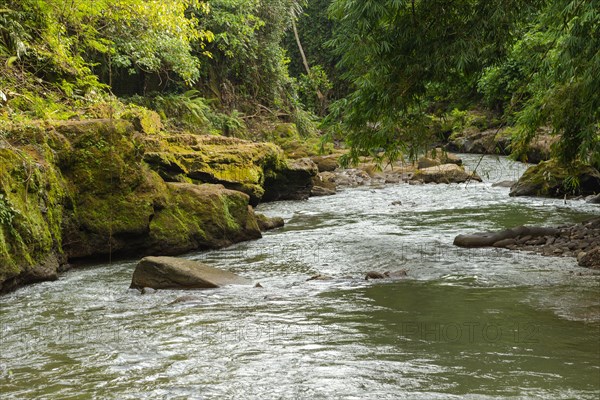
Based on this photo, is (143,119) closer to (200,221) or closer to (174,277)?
(200,221)

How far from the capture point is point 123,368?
16.2 feet

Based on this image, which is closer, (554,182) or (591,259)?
(591,259)

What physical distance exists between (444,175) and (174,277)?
583 inches

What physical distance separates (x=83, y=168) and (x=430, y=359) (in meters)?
6.94

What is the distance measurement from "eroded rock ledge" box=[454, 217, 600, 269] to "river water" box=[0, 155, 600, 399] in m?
0.44

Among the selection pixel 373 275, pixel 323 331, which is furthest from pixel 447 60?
pixel 323 331

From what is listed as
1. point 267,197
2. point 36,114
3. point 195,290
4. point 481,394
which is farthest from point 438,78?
point 267,197

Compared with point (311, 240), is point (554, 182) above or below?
above

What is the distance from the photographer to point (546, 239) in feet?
33.8

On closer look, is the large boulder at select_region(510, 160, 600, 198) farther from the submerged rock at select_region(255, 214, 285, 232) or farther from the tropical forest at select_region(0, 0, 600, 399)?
the submerged rock at select_region(255, 214, 285, 232)

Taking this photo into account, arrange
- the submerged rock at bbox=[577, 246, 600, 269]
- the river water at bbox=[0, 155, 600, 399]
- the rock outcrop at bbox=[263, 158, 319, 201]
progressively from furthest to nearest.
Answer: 1. the rock outcrop at bbox=[263, 158, 319, 201]
2. the submerged rock at bbox=[577, 246, 600, 269]
3. the river water at bbox=[0, 155, 600, 399]

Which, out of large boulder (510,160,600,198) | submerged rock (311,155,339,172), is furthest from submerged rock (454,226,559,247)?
submerged rock (311,155,339,172)

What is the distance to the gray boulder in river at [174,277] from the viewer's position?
7.87 meters

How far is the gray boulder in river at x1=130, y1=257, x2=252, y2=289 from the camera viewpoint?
25.8ft
